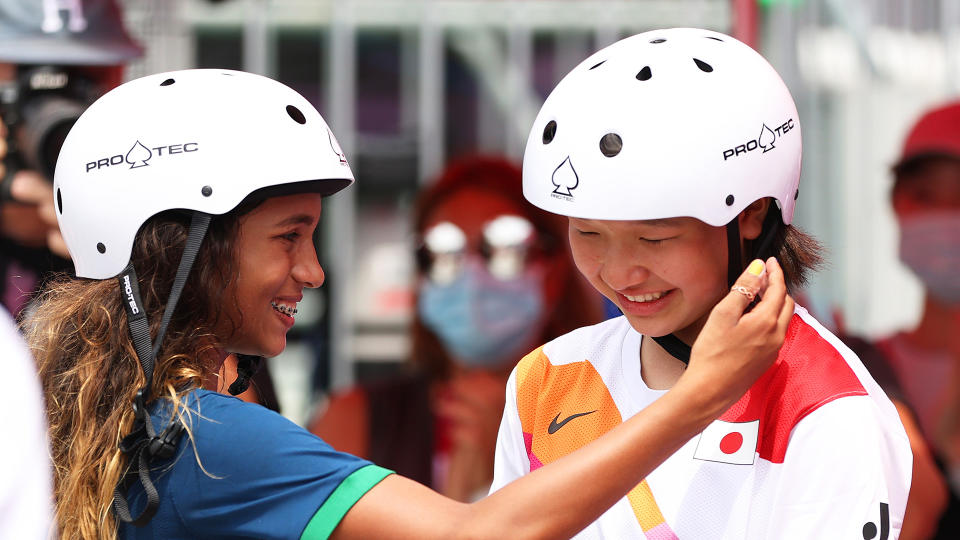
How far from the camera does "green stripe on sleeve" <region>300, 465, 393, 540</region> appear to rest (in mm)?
2016

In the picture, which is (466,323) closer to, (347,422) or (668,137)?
(347,422)

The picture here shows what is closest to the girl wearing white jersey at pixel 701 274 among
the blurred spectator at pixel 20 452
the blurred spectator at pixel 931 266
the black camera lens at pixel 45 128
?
the blurred spectator at pixel 20 452

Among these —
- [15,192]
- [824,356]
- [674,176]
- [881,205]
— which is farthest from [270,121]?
[881,205]

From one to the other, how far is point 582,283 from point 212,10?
1982mm

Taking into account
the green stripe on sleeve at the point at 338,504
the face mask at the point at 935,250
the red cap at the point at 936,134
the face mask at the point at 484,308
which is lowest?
the face mask at the point at 484,308

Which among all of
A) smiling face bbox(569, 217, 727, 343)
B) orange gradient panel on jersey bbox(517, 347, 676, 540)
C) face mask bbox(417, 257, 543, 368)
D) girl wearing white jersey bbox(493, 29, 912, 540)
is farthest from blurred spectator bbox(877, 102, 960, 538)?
smiling face bbox(569, 217, 727, 343)

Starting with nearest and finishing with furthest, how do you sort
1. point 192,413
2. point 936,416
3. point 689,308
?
1. point 192,413
2. point 689,308
3. point 936,416

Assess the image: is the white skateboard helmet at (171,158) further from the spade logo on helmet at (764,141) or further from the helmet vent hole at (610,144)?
the spade logo on helmet at (764,141)

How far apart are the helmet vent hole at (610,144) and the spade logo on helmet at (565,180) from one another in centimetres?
7

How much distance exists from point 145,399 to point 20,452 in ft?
2.44

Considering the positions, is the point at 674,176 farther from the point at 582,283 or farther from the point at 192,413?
the point at 582,283

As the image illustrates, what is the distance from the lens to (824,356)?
2137mm

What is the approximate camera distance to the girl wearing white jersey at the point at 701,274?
2.04m

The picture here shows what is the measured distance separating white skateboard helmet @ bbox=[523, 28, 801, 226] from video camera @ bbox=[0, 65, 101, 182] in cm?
273
